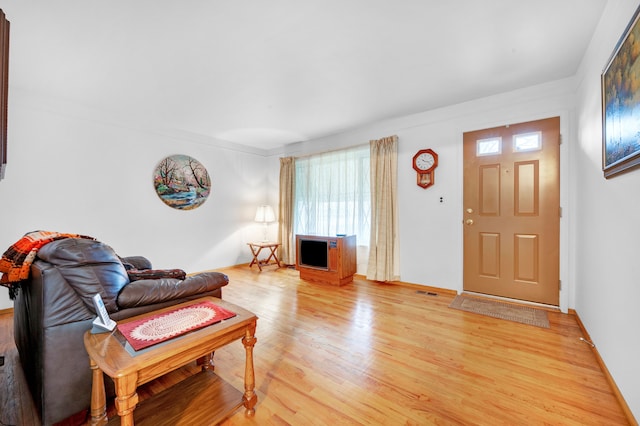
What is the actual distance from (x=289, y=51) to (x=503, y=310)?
343 cm

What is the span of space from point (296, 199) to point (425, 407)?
163 inches

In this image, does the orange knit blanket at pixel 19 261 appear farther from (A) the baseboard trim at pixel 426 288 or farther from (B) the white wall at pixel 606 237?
(A) the baseboard trim at pixel 426 288

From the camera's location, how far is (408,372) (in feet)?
6.11

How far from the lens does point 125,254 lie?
3809mm

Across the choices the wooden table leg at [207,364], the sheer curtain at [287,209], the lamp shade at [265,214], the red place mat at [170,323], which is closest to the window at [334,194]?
the sheer curtain at [287,209]

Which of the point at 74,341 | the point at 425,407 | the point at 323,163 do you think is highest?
the point at 323,163

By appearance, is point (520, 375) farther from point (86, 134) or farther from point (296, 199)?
point (86, 134)

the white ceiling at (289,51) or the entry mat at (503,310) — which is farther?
the entry mat at (503,310)

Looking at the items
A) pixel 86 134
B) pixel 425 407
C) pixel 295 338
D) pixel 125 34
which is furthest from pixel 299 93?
pixel 425 407

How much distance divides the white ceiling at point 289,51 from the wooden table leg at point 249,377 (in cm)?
211

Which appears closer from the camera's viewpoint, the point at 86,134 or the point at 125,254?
the point at 86,134

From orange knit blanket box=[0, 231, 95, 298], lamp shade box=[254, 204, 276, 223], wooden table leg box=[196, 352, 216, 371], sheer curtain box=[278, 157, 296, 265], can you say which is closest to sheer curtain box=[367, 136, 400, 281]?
sheer curtain box=[278, 157, 296, 265]

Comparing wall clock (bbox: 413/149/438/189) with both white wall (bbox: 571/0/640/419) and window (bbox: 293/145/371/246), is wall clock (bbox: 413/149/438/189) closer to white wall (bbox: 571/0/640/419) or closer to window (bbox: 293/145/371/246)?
window (bbox: 293/145/371/246)

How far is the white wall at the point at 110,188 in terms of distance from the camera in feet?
10.1
